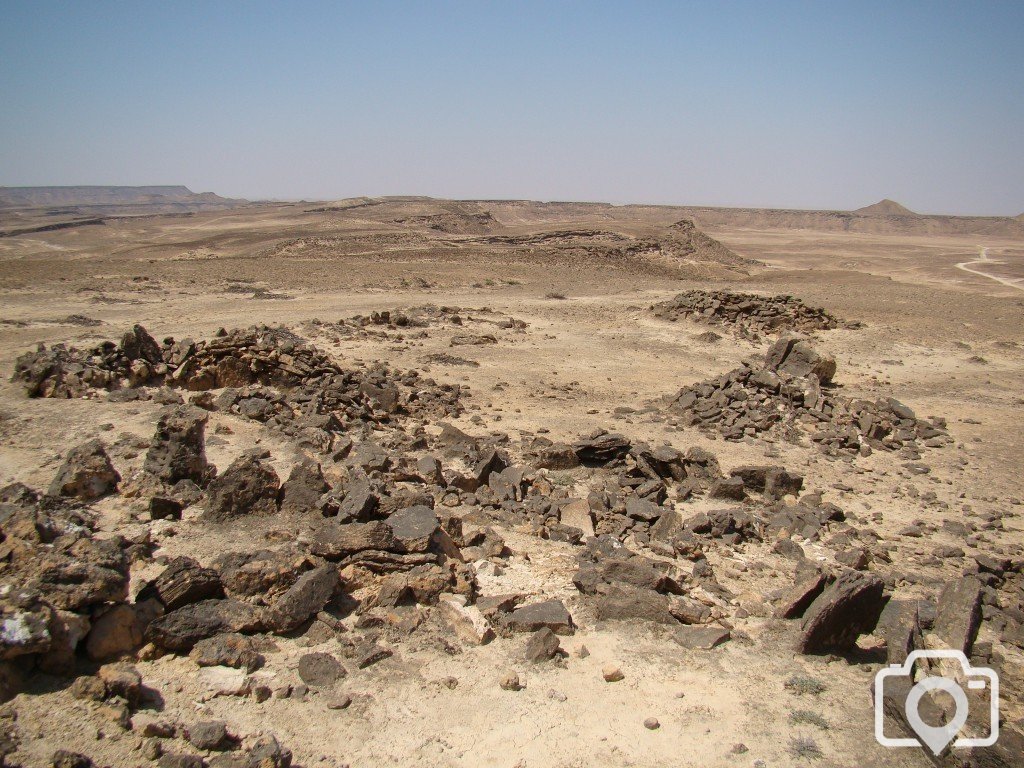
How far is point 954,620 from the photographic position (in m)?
6.12


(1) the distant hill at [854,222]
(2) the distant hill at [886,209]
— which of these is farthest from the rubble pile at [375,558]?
(2) the distant hill at [886,209]

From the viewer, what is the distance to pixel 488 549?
24.2 ft

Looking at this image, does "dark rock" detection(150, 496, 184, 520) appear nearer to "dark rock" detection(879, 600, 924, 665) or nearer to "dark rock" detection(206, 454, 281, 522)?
"dark rock" detection(206, 454, 281, 522)

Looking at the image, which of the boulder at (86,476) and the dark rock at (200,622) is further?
the boulder at (86,476)

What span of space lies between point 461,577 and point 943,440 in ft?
36.5

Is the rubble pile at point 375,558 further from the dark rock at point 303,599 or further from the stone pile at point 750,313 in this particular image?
the stone pile at point 750,313

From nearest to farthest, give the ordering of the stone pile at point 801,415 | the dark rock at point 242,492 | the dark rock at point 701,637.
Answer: the dark rock at point 701,637 < the dark rock at point 242,492 < the stone pile at point 801,415

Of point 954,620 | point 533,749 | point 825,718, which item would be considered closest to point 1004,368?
point 954,620

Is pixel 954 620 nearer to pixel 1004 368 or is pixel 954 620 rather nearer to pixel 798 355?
pixel 798 355

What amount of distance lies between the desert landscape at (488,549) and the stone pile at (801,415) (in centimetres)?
8

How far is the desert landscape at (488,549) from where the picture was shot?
180 inches

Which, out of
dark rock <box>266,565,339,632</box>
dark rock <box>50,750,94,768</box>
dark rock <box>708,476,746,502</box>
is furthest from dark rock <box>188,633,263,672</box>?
dark rock <box>708,476,746,502</box>

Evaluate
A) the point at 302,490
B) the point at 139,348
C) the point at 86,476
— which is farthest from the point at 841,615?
the point at 139,348

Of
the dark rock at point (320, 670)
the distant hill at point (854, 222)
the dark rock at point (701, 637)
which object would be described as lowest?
the dark rock at point (701, 637)
